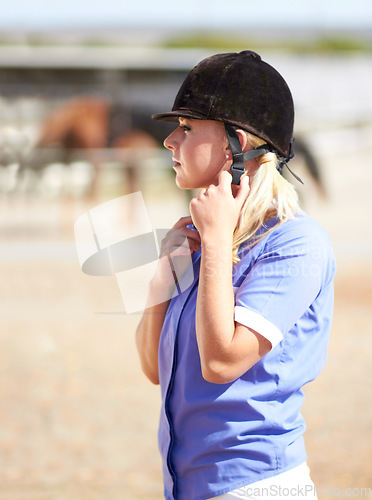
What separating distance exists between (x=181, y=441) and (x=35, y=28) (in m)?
43.8

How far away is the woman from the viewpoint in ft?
4.98

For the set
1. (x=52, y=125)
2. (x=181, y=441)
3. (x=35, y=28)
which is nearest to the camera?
(x=181, y=441)

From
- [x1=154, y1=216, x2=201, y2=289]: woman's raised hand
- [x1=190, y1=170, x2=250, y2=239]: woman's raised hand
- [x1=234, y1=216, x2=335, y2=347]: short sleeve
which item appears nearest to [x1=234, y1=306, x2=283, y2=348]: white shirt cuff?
[x1=234, y1=216, x2=335, y2=347]: short sleeve

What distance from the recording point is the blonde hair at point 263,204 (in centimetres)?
164

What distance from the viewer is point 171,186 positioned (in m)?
20.4

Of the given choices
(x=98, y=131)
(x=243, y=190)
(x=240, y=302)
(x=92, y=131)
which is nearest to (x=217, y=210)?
(x=243, y=190)

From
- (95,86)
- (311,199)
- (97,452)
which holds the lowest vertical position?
(311,199)

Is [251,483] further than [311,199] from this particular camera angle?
No

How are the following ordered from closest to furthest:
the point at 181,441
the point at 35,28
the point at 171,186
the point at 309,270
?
the point at 309,270, the point at 181,441, the point at 171,186, the point at 35,28

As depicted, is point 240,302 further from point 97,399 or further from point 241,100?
point 97,399

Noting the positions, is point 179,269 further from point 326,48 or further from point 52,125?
point 326,48

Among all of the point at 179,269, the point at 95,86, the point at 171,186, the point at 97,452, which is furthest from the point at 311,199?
the point at 179,269

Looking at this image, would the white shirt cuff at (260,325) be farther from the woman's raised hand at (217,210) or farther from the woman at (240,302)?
the woman's raised hand at (217,210)

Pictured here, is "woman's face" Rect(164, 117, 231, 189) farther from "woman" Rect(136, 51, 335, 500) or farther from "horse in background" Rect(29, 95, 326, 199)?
"horse in background" Rect(29, 95, 326, 199)
